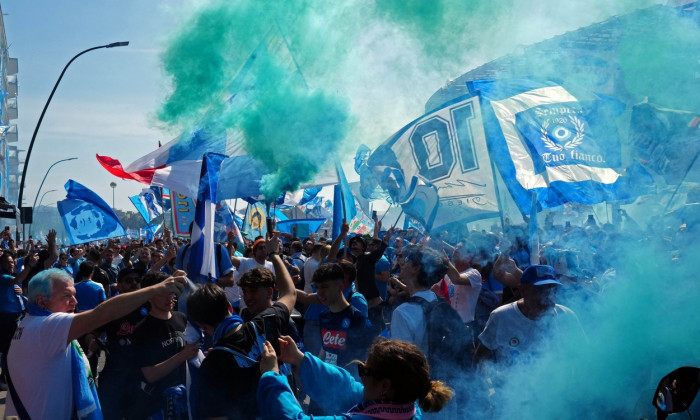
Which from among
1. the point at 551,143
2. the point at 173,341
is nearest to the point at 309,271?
the point at 551,143

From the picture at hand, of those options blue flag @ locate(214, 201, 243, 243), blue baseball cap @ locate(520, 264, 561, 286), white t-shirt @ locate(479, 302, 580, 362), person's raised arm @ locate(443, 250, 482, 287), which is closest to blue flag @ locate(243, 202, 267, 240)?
blue flag @ locate(214, 201, 243, 243)

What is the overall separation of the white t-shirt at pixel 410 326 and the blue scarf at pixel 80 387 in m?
2.04

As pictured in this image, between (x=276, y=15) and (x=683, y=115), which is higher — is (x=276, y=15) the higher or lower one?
the higher one

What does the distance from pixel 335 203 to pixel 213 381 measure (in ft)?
18.4

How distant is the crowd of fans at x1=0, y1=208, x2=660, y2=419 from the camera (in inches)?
109

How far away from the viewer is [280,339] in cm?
293

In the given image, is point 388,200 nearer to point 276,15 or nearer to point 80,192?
point 276,15

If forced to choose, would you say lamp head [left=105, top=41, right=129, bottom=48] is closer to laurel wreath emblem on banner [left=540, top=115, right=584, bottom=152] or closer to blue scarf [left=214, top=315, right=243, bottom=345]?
laurel wreath emblem on banner [left=540, top=115, right=584, bottom=152]

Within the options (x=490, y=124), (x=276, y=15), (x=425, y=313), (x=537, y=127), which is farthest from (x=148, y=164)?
(x=425, y=313)

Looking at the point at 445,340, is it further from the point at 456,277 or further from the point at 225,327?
the point at 225,327

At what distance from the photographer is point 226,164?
9.21 m

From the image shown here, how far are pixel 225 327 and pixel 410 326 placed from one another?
1529 mm

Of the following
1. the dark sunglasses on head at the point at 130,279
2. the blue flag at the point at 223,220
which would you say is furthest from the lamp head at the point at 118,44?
the dark sunglasses on head at the point at 130,279

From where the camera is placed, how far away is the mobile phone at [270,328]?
3539 mm
